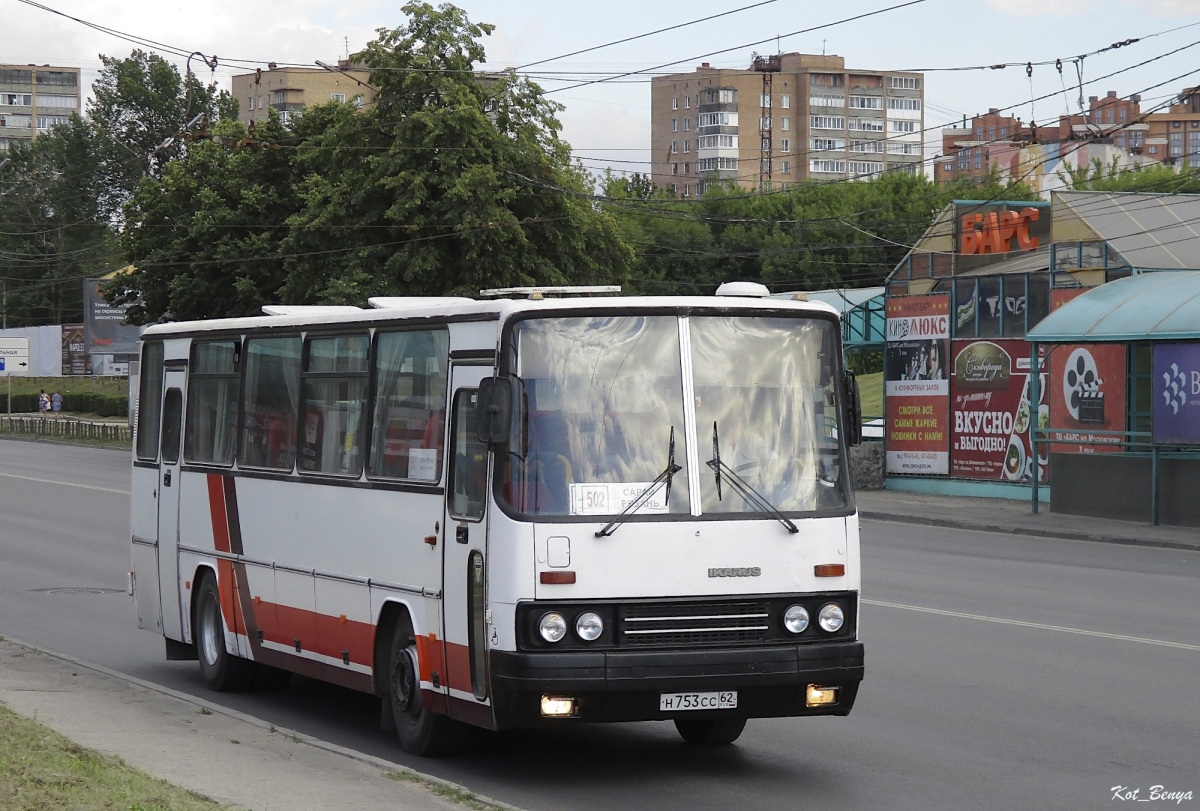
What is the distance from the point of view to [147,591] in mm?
13219

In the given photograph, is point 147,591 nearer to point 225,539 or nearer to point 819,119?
point 225,539

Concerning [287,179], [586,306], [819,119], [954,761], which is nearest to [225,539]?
[586,306]

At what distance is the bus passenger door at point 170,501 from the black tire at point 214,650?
36cm

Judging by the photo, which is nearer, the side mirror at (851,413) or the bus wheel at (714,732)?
the side mirror at (851,413)

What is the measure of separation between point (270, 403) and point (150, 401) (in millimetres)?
2514

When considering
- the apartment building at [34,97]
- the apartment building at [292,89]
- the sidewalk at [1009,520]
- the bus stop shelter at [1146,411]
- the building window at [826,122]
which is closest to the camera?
the sidewalk at [1009,520]

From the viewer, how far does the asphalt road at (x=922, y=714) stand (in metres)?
8.23

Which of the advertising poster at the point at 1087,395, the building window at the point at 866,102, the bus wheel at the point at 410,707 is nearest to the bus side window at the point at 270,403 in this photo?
the bus wheel at the point at 410,707

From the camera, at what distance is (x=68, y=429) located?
6819 centimetres

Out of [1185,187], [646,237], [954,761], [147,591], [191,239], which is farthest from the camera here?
[646,237]

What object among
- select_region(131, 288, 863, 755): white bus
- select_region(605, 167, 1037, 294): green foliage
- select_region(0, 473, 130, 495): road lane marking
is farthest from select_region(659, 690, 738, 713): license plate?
select_region(605, 167, 1037, 294): green foliage

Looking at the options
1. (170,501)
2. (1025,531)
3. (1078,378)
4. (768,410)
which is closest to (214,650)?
(170,501)

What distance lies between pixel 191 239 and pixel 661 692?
49.4 metres

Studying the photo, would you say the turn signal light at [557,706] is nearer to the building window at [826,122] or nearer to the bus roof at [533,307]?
the bus roof at [533,307]
